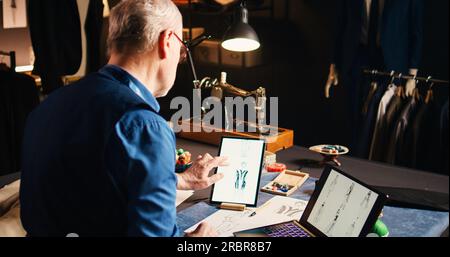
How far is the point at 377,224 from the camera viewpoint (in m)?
1.83

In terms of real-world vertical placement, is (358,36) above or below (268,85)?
above

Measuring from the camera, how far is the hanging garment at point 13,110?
3.47 m

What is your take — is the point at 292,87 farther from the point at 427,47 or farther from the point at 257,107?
the point at 257,107

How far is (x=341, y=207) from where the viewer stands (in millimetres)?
1776

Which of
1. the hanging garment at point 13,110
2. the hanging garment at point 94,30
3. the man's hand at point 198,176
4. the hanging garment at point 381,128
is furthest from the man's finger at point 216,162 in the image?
the hanging garment at point 94,30

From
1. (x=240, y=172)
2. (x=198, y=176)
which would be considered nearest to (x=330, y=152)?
(x=240, y=172)

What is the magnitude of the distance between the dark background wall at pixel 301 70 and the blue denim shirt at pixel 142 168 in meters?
3.41

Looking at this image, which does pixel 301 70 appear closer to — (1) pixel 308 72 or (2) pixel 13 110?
(1) pixel 308 72

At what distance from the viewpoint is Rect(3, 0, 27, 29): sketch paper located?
4140 mm

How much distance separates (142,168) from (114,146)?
3.5 inches

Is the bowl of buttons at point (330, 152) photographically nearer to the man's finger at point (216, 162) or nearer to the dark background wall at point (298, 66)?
the man's finger at point (216, 162)

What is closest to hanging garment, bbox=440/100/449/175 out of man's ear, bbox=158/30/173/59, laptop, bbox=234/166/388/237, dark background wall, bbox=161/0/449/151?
dark background wall, bbox=161/0/449/151
